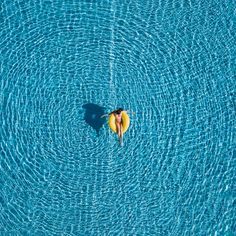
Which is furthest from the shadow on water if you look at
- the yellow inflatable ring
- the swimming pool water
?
the yellow inflatable ring

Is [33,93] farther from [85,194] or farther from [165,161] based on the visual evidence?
[165,161]

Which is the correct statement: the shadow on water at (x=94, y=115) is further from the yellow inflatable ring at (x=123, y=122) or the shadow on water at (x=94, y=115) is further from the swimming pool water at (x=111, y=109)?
the yellow inflatable ring at (x=123, y=122)

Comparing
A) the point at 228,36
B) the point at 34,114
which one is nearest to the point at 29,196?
the point at 34,114

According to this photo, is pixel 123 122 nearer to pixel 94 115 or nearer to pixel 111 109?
pixel 111 109

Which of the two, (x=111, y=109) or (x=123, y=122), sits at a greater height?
(x=111, y=109)

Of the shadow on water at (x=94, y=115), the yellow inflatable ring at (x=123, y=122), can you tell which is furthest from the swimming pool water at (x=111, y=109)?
the yellow inflatable ring at (x=123, y=122)

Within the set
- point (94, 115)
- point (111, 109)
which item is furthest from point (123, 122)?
point (94, 115)
